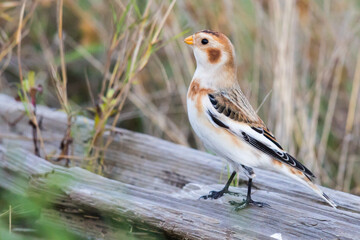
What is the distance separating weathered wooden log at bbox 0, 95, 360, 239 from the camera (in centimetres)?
240

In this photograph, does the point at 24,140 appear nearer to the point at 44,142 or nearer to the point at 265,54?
the point at 44,142

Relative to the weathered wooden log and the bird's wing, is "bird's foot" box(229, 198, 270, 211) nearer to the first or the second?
the weathered wooden log

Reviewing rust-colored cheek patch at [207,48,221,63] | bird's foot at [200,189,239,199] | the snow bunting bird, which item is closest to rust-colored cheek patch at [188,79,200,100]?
the snow bunting bird

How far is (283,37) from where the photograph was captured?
12.7ft

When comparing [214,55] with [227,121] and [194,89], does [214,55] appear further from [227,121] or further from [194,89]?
[227,121]

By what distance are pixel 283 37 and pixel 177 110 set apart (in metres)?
1.33

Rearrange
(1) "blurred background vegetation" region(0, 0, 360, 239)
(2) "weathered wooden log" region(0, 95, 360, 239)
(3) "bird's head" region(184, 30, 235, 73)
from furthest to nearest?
(1) "blurred background vegetation" region(0, 0, 360, 239) < (3) "bird's head" region(184, 30, 235, 73) < (2) "weathered wooden log" region(0, 95, 360, 239)

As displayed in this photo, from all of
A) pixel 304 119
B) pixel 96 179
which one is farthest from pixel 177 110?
pixel 96 179

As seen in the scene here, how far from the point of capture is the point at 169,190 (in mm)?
3109

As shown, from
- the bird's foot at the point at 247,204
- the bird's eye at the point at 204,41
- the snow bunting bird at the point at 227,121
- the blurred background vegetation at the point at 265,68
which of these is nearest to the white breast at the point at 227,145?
the snow bunting bird at the point at 227,121

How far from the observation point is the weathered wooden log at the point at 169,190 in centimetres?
240

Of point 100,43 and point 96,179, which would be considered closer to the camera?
point 96,179

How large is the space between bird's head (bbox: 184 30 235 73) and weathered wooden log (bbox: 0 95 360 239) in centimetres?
58

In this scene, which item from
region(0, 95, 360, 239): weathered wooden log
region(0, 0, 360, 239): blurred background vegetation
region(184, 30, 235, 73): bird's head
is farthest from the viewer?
region(0, 0, 360, 239): blurred background vegetation
